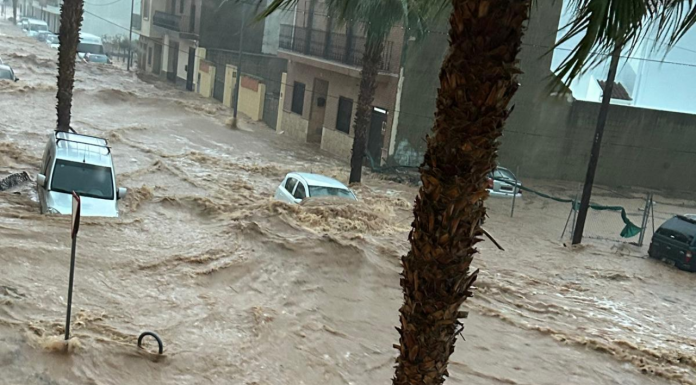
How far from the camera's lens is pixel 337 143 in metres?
28.7

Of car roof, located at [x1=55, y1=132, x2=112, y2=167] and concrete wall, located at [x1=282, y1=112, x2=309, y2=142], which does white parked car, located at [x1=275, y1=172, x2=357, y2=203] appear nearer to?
car roof, located at [x1=55, y1=132, x2=112, y2=167]

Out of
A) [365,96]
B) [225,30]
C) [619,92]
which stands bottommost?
[365,96]

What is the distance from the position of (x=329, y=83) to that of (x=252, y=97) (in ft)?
25.8

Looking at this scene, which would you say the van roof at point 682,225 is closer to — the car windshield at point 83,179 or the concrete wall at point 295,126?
the car windshield at point 83,179

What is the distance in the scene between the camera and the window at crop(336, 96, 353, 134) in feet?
93.4

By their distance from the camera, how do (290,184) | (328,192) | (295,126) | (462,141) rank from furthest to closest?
1. (295,126)
2. (290,184)
3. (328,192)
4. (462,141)

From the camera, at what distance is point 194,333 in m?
9.88

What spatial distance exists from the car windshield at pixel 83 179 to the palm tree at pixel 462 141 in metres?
10.5

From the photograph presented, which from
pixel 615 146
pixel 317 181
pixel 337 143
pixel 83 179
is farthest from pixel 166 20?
pixel 83 179

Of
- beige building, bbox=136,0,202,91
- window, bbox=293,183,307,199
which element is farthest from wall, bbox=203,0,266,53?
window, bbox=293,183,307,199

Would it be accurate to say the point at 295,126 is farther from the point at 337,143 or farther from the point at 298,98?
the point at 337,143

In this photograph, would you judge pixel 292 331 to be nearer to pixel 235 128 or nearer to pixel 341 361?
pixel 341 361

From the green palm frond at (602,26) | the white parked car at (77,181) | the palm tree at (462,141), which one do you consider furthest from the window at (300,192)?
the green palm frond at (602,26)

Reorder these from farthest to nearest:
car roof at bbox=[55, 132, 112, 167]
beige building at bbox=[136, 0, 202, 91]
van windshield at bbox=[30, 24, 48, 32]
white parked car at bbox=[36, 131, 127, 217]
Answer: van windshield at bbox=[30, 24, 48, 32] < beige building at bbox=[136, 0, 202, 91] < car roof at bbox=[55, 132, 112, 167] < white parked car at bbox=[36, 131, 127, 217]
